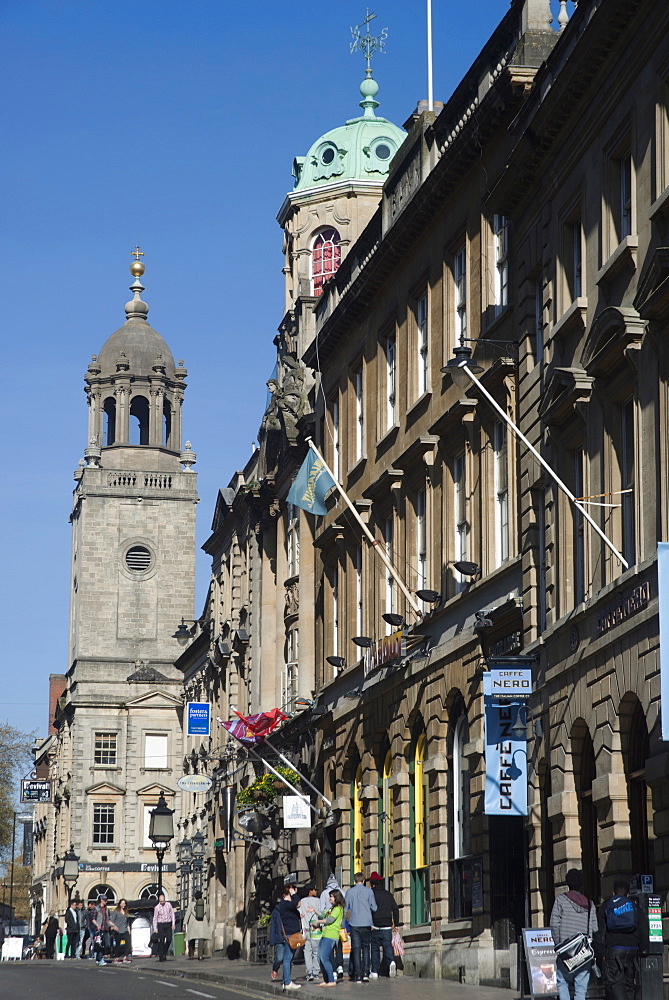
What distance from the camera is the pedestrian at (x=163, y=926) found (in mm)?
49094

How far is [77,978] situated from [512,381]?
14.5 m

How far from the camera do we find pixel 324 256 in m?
57.0

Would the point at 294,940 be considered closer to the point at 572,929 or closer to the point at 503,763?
the point at 503,763

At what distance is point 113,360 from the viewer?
120m

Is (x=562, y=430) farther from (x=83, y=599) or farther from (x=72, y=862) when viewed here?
(x=83, y=599)

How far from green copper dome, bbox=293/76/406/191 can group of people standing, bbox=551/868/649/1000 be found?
39511 millimetres

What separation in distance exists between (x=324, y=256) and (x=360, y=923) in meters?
31.8

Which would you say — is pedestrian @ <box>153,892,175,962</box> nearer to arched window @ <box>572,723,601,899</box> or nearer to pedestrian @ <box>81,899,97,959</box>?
pedestrian @ <box>81,899,97,959</box>

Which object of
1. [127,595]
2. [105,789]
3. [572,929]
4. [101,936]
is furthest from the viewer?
[127,595]

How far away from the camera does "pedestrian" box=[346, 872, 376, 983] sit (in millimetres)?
28828

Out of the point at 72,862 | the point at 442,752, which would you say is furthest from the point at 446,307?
the point at 72,862

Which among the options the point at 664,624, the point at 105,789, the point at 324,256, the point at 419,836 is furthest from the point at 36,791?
the point at 664,624

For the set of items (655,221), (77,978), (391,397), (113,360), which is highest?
(113,360)

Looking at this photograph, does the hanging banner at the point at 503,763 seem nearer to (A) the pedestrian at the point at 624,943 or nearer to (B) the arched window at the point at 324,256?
(A) the pedestrian at the point at 624,943
